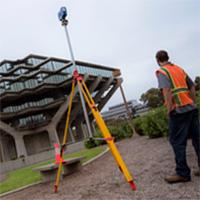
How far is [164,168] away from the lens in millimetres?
4242

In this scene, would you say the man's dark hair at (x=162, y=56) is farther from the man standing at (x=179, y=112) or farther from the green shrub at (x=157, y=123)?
the green shrub at (x=157, y=123)

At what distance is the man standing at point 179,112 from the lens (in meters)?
3.06

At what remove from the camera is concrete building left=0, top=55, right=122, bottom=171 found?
119 feet

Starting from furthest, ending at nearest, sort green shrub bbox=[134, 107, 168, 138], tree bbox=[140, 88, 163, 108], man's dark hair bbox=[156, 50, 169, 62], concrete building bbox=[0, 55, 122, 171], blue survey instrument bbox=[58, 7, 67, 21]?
tree bbox=[140, 88, 163, 108] → concrete building bbox=[0, 55, 122, 171] → green shrub bbox=[134, 107, 168, 138] → blue survey instrument bbox=[58, 7, 67, 21] → man's dark hair bbox=[156, 50, 169, 62]

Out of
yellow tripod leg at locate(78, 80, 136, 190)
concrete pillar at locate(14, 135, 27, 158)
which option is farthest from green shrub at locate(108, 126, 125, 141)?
concrete pillar at locate(14, 135, 27, 158)

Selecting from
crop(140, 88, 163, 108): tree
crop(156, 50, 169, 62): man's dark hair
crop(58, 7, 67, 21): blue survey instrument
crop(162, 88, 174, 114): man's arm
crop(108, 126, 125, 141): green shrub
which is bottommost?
crop(108, 126, 125, 141): green shrub

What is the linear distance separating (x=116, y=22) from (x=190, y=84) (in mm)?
9957

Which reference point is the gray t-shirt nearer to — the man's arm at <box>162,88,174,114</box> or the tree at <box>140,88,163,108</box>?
the man's arm at <box>162,88,174,114</box>

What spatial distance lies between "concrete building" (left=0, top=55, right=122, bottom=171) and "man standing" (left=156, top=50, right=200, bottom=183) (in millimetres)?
32156

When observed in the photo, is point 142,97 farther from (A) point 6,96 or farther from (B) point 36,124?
(A) point 6,96

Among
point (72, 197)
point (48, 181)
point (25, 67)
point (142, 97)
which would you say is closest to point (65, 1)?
point (48, 181)

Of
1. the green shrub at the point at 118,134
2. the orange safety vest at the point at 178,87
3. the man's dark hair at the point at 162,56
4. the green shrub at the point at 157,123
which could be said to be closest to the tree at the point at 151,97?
the green shrub at the point at 118,134

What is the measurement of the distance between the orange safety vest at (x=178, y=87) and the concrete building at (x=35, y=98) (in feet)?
105

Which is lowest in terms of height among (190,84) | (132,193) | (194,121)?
(132,193)
